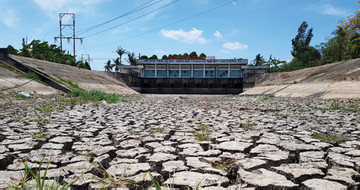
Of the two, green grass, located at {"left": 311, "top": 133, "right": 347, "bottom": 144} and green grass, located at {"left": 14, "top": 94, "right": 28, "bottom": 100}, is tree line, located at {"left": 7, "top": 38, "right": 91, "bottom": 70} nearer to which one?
green grass, located at {"left": 14, "top": 94, "right": 28, "bottom": 100}

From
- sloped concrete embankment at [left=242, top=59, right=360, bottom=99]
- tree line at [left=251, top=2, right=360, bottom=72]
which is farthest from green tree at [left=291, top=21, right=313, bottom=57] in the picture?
sloped concrete embankment at [left=242, top=59, right=360, bottom=99]

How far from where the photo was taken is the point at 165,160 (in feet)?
5.36

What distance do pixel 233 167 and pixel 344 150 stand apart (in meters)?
1.11

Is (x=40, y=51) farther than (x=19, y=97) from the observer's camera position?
Yes

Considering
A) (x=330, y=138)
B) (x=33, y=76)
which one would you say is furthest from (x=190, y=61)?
(x=330, y=138)

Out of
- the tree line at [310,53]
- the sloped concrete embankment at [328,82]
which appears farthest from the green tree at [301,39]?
the sloped concrete embankment at [328,82]

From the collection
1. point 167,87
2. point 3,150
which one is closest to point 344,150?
point 3,150

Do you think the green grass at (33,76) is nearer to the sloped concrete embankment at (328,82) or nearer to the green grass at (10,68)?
the green grass at (10,68)

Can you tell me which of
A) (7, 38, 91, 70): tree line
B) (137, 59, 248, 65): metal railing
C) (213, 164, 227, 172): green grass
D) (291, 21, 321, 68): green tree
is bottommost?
(213, 164, 227, 172): green grass

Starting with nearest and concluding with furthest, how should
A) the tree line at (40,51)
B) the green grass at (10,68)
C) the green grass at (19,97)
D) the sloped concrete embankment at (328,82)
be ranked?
1. the green grass at (19,97)
2. the sloped concrete embankment at (328,82)
3. the green grass at (10,68)
4. the tree line at (40,51)

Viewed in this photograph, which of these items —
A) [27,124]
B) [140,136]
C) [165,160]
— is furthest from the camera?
[27,124]

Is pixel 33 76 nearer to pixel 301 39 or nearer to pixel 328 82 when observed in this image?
pixel 328 82

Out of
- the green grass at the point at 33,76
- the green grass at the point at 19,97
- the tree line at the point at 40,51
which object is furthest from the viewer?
the tree line at the point at 40,51

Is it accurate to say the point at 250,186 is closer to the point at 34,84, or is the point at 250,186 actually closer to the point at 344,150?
the point at 344,150
